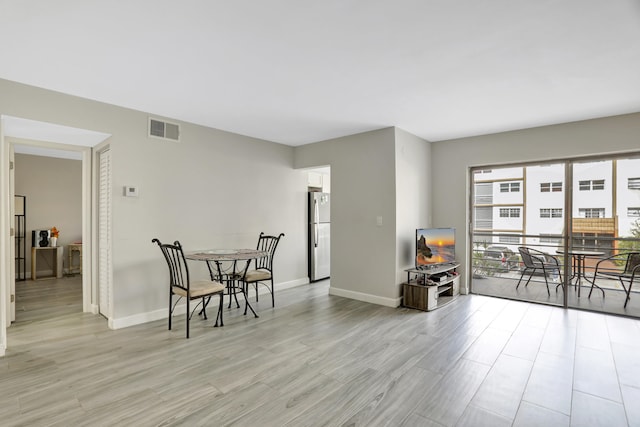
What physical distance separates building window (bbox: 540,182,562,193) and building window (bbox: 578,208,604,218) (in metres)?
0.39

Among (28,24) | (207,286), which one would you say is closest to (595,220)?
(207,286)

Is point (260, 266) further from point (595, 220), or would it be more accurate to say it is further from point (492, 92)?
point (595, 220)

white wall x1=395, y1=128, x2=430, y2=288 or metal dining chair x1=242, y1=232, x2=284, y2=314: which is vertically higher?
white wall x1=395, y1=128, x2=430, y2=288

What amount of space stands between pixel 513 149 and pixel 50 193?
8.56 meters

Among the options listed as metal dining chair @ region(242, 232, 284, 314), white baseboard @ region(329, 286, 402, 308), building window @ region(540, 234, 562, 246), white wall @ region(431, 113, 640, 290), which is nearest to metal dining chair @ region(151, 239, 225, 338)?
metal dining chair @ region(242, 232, 284, 314)

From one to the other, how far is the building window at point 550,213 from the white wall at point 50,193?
8.69 metres

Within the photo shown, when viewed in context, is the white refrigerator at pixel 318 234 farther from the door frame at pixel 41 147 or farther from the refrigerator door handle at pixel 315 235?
the door frame at pixel 41 147

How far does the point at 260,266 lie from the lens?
484 centimetres

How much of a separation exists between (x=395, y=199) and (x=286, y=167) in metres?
2.05

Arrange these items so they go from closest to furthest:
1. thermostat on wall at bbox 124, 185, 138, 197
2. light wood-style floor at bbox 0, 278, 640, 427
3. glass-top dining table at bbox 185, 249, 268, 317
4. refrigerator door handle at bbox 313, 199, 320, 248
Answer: light wood-style floor at bbox 0, 278, 640, 427, glass-top dining table at bbox 185, 249, 268, 317, thermostat on wall at bbox 124, 185, 138, 197, refrigerator door handle at bbox 313, 199, 320, 248

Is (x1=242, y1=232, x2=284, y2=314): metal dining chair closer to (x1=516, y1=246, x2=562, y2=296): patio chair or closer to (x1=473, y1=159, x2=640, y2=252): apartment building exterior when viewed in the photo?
(x1=473, y1=159, x2=640, y2=252): apartment building exterior

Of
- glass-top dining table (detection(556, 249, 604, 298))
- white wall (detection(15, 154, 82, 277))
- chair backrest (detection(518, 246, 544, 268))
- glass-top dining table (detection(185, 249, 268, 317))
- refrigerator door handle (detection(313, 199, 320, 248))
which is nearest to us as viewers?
glass-top dining table (detection(185, 249, 268, 317))

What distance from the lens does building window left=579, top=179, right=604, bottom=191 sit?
13.8ft

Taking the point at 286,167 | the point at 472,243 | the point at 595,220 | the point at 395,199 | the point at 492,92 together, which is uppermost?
the point at 492,92
